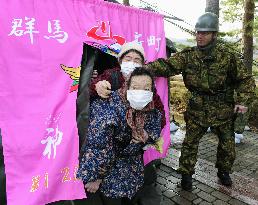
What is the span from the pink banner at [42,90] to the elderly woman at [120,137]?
0.38m

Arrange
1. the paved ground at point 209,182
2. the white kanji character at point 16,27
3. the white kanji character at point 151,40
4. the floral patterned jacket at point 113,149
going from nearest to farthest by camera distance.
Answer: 1. the floral patterned jacket at point 113,149
2. the white kanji character at point 16,27
3. the paved ground at point 209,182
4. the white kanji character at point 151,40

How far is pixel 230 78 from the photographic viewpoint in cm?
475

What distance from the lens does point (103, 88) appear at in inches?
115

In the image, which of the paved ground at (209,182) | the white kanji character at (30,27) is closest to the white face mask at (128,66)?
the white kanji character at (30,27)

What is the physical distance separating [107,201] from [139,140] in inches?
29.0

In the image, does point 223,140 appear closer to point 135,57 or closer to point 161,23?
point 161,23

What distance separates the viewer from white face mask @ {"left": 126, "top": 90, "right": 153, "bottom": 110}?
9.00ft

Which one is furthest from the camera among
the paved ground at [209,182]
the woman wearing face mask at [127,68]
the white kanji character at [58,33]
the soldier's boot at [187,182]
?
the soldier's boot at [187,182]

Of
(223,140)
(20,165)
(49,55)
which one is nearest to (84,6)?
(49,55)

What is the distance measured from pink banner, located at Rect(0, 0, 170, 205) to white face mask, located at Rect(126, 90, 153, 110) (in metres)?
0.64

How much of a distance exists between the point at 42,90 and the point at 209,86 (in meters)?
2.48

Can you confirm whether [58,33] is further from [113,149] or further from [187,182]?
[187,182]

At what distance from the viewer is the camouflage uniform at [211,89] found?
4.54m

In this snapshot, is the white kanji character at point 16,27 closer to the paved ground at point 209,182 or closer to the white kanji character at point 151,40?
the white kanji character at point 151,40
